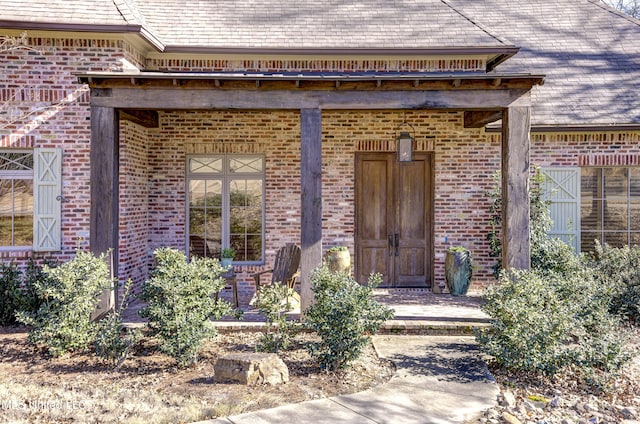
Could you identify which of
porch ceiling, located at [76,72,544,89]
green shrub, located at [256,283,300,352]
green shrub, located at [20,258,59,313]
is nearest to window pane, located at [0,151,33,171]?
green shrub, located at [20,258,59,313]

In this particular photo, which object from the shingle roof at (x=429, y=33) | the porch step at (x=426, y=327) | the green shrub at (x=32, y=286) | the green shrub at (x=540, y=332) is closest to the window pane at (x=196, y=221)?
the green shrub at (x=32, y=286)

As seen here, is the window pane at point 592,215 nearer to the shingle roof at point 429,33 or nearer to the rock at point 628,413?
the shingle roof at point 429,33

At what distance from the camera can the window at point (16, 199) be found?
24.1ft

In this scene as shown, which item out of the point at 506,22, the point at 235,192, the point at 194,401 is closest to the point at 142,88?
the point at 235,192

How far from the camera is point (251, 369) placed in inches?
183

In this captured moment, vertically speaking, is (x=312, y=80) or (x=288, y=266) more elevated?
(x=312, y=80)

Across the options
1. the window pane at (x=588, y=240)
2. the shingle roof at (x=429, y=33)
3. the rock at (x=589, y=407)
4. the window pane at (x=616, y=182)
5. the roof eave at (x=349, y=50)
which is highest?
the shingle roof at (x=429, y=33)

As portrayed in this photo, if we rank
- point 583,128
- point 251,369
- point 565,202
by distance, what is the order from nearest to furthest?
point 251,369 < point 583,128 < point 565,202

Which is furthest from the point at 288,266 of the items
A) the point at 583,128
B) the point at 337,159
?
the point at 583,128

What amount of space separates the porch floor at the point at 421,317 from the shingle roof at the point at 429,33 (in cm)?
341

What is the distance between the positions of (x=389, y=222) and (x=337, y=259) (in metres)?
1.29

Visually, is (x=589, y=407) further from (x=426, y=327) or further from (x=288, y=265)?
(x=288, y=265)

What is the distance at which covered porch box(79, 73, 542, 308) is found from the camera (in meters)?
6.07

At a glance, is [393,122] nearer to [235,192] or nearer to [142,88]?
[235,192]
